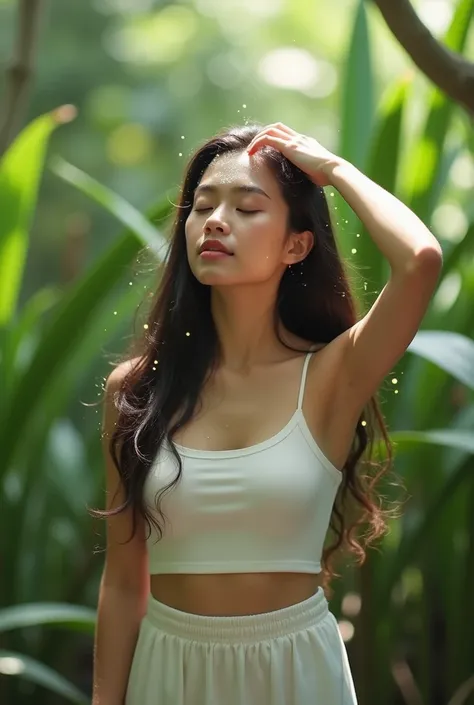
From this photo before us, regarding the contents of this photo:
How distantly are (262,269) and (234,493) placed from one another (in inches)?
7.2

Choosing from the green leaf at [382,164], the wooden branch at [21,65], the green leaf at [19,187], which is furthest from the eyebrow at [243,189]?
the wooden branch at [21,65]

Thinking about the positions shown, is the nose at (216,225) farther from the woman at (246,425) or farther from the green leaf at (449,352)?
the green leaf at (449,352)

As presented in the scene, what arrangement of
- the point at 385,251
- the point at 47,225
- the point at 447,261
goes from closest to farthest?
the point at 385,251 → the point at 447,261 → the point at 47,225

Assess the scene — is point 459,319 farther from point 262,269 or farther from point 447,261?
point 262,269

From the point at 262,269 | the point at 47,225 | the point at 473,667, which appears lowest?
the point at 47,225

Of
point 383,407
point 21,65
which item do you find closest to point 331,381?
point 383,407

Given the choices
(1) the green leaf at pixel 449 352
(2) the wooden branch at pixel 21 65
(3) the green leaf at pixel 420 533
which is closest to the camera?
(1) the green leaf at pixel 449 352

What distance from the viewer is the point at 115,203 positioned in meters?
1.34

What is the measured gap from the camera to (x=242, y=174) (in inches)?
34.1

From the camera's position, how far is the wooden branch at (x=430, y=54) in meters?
0.89

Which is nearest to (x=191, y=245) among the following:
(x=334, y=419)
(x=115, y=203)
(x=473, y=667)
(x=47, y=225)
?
(x=334, y=419)

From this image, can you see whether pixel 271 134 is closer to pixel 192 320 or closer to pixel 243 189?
pixel 243 189

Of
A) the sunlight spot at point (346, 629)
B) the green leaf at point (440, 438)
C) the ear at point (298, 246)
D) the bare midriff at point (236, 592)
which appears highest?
the ear at point (298, 246)

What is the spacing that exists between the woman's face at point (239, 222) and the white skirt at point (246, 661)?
0.90ft
